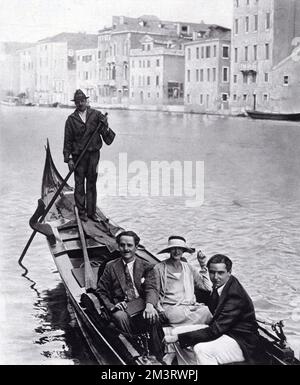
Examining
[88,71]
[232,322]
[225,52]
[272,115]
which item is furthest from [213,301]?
[225,52]

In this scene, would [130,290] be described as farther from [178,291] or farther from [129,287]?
[178,291]

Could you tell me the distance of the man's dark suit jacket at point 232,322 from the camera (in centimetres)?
280

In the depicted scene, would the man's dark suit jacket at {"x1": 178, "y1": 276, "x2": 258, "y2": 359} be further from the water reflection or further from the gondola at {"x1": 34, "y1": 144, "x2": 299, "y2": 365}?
the water reflection

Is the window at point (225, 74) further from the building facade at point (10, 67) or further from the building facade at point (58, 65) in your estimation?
the building facade at point (10, 67)

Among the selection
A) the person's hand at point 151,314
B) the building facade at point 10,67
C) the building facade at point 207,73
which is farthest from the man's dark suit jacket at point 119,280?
the building facade at point 207,73

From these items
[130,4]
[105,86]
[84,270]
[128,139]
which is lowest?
[84,270]

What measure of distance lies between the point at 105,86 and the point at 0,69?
1.40 meters

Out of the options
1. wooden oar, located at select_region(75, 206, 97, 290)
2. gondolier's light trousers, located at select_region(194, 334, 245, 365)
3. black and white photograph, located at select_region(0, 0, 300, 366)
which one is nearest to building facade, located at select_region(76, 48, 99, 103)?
black and white photograph, located at select_region(0, 0, 300, 366)

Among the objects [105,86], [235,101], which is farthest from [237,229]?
[235,101]

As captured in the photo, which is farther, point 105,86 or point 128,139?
point 128,139

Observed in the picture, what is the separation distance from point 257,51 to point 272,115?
3.12 feet
